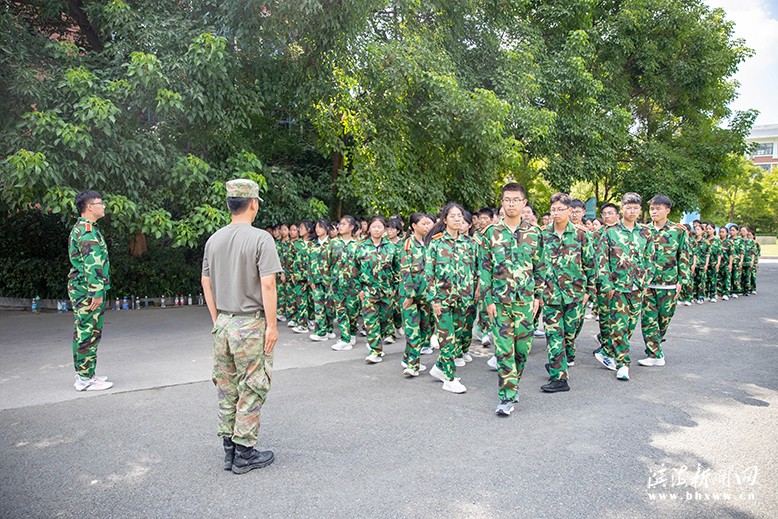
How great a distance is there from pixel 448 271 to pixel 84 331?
3.66m

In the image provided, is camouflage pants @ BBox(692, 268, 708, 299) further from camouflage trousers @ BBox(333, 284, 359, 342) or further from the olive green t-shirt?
the olive green t-shirt

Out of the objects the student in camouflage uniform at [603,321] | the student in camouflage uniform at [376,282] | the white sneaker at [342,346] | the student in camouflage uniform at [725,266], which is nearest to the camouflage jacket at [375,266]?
the student in camouflage uniform at [376,282]

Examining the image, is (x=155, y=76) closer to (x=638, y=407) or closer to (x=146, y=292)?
(x=146, y=292)

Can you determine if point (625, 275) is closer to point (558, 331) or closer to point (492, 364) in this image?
point (558, 331)

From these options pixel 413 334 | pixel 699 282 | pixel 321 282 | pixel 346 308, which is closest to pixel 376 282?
pixel 346 308

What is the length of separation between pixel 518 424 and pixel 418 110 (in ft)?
25.3

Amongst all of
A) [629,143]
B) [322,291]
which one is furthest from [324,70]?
[629,143]

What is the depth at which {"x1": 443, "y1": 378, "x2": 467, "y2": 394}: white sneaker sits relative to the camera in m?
5.33

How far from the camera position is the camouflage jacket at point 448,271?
5.40 meters

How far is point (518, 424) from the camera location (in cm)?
447

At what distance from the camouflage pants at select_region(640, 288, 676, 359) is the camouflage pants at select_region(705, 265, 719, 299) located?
7626 millimetres

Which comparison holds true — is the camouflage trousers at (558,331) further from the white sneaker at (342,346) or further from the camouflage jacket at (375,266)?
the white sneaker at (342,346)

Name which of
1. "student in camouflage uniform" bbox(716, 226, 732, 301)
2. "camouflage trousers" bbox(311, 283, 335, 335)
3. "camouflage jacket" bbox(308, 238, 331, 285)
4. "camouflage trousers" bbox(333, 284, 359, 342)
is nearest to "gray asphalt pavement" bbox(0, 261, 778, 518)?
"camouflage trousers" bbox(333, 284, 359, 342)

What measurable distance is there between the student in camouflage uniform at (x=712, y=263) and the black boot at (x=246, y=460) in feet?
39.1
